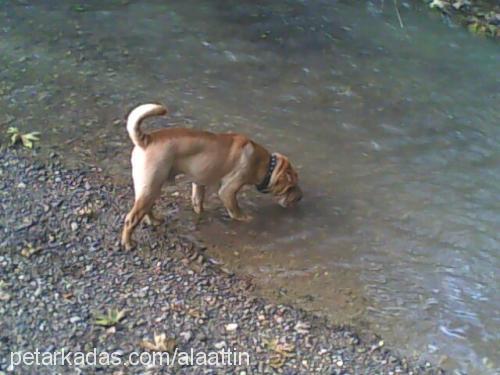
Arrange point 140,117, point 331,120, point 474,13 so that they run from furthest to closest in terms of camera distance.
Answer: point 474,13 → point 331,120 → point 140,117

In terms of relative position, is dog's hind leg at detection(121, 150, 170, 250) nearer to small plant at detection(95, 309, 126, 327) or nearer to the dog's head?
small plant at detection(95, 309, 126, 327)

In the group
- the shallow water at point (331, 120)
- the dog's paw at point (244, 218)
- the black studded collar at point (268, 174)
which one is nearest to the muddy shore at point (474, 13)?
the shallow water at point (331, 120)

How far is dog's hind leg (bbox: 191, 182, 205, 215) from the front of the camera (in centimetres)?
546

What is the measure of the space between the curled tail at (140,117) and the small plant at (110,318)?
3.45ft

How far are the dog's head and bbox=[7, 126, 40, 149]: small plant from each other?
2001mm

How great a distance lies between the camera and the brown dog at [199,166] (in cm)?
483

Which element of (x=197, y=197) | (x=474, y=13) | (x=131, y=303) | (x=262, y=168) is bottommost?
(x=131, y=303)

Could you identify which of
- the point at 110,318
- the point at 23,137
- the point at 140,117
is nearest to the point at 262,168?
the point at 140,117

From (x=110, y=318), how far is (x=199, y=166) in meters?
1.22

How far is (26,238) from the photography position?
4996mm

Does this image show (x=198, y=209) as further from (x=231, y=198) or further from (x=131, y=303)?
(x=131, y=303)

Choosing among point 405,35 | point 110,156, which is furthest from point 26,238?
point 405,35

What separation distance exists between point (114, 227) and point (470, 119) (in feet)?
12.0

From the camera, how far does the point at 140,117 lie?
15.3 feet
